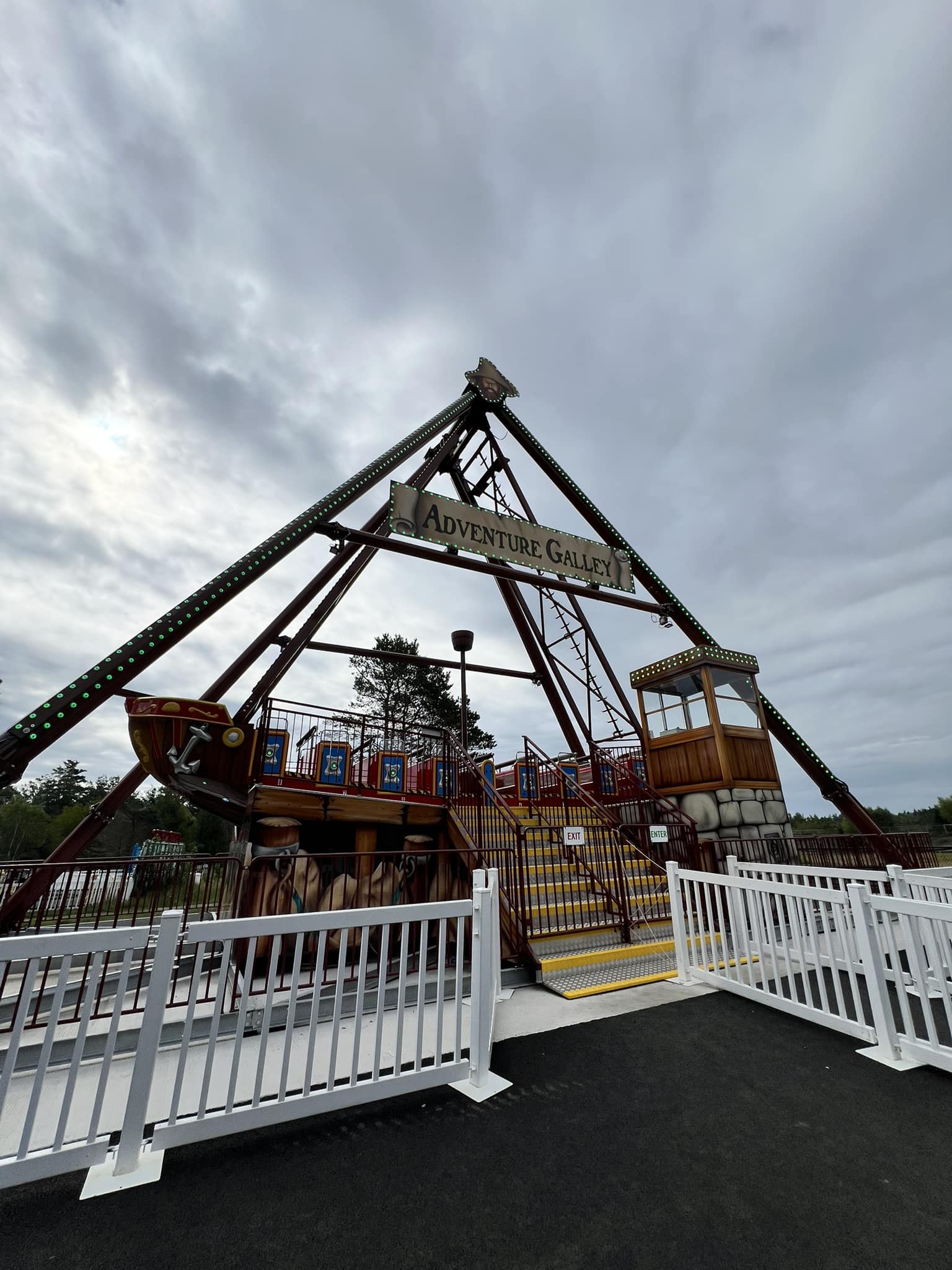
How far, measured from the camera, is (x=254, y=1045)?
16.3ft

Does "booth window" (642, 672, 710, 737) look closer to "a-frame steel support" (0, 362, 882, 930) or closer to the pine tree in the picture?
"a-frame steel support" (0, 362, 882, 930)

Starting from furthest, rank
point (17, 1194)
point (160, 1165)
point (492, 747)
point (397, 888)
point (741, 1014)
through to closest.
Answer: point (492, 747)
point (397, 888)
point (741, 1014)
point (160, 1165)
point (17, 1194)

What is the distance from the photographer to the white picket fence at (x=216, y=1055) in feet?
8.23

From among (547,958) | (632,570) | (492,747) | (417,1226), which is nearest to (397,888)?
(547,958)

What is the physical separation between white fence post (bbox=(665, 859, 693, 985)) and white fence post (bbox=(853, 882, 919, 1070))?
1.88m

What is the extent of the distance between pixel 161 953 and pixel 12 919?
23.3ft

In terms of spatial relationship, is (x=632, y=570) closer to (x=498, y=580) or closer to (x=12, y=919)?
(x=498, y=580)

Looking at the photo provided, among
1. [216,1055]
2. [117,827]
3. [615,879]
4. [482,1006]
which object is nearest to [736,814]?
[615,879]

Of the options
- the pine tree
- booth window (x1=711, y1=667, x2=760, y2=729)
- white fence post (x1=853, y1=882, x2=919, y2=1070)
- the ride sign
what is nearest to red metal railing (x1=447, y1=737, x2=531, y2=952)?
white fence post (x1=853, y1=882, x2=919, y2=1070)

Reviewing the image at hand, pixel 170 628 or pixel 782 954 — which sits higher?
pixel 170 628

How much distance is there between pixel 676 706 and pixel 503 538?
5717 millimetres

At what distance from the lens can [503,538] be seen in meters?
11.2

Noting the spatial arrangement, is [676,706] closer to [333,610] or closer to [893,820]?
[333,610]

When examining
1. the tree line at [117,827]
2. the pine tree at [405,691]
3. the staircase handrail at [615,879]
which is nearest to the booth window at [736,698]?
the staircase handrail at [615,879]
